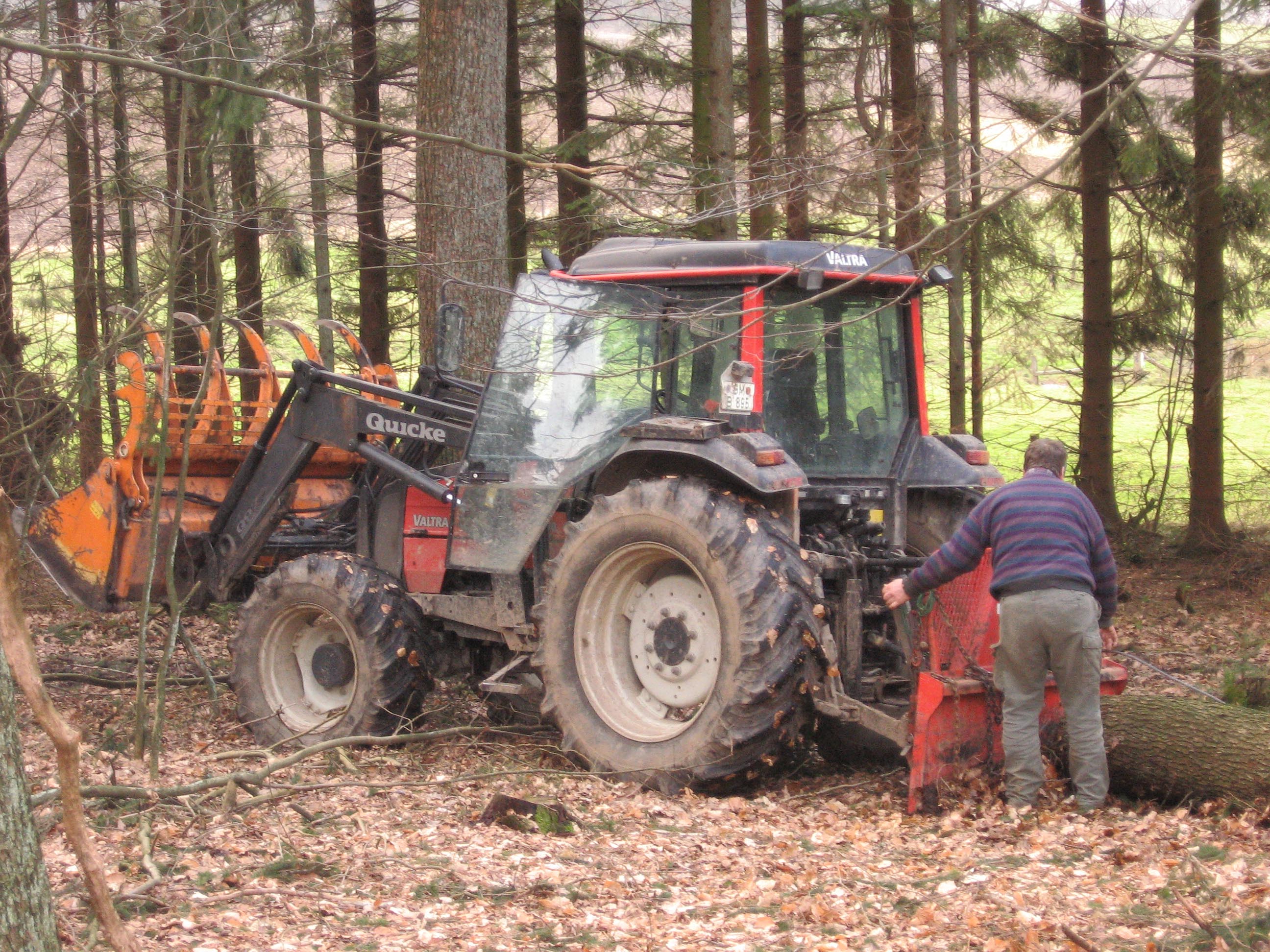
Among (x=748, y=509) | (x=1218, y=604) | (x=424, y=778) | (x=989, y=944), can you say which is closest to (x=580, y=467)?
(x=748, y=509)

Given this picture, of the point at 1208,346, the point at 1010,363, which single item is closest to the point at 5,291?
the point at 1208,346

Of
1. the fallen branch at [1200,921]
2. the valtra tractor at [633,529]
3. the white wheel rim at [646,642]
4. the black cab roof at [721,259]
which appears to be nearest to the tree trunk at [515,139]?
the valtra tractor at [633,529]

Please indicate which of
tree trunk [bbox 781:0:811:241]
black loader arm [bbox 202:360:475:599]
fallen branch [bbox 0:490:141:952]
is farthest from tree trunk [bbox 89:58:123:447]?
tree trunk [bbox 781:0:811:241]

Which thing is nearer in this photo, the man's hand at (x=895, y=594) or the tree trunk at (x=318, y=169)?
the man's hand at (x=895, y=594)

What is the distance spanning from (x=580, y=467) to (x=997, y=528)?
2.18 meters

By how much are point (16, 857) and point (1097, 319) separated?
1298 cm

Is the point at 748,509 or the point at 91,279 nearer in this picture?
the point at 748,509

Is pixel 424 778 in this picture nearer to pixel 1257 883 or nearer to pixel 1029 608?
pixel 1029 608

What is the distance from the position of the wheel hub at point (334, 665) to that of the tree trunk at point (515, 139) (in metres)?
8.37

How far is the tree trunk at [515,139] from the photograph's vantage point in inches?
603

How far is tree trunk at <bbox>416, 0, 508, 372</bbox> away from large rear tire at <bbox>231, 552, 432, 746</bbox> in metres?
2.48

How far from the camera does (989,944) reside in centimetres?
396

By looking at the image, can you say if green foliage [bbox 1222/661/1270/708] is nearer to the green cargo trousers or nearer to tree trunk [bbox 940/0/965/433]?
the green cargo trousers

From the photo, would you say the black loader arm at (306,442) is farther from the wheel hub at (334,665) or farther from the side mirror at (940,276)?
the side mirror at (940,276)
